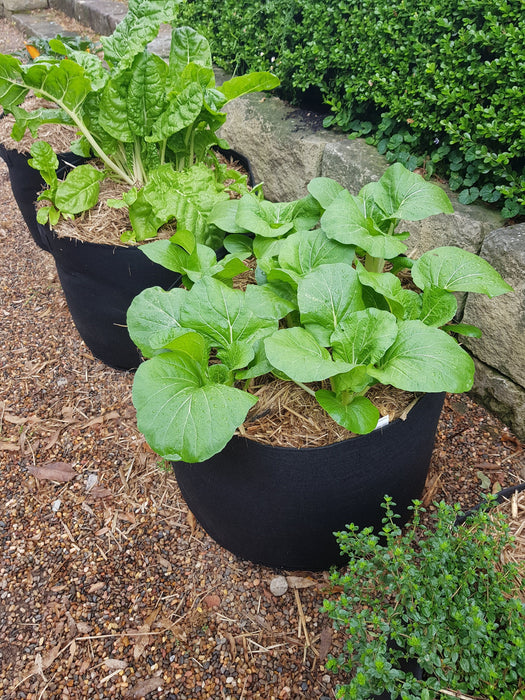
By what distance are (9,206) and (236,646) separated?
389 cm

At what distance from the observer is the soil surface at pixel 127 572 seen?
1.65m

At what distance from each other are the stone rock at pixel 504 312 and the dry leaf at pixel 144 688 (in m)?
1.64

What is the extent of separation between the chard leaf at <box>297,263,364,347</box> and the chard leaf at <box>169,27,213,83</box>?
A: 4.25ft

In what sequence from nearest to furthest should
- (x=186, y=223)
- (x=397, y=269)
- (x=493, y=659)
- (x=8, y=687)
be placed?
(x=493, y=659), (x=8, y=687), (x=397, y=269), (x=186, y=223)

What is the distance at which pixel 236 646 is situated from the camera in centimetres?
169

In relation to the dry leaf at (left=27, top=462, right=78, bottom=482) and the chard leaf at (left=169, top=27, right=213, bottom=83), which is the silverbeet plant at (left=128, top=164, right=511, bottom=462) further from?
the dry leaf at (left=27, top=462, right=78, bottom=482)

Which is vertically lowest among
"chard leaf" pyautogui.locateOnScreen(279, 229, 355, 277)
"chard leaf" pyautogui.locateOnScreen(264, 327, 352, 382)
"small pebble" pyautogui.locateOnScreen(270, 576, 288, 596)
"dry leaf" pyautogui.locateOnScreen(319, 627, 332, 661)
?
"small pebble" pyautogui.locateOnScreen(270, 576, 288, 596)

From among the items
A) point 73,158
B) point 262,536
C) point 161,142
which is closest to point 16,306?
point 73,158

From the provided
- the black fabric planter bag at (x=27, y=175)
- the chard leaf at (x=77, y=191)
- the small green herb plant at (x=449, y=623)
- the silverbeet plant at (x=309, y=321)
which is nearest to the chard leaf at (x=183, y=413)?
the silverbeet plant at (x=309, y=321)

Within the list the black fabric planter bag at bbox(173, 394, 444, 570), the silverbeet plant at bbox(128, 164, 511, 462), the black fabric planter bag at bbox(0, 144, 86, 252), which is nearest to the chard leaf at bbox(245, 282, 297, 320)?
the silverbeet plant at bbox(128, 164, 511, 462)

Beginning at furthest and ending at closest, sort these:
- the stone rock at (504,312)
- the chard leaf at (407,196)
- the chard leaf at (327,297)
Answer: the stone rock at (504,312) → the chard leaf at (407,196) → the chard leaf at (327,297)

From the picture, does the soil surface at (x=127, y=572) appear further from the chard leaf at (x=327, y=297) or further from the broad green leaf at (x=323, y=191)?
the broad green leaf at (x=323, y=191)

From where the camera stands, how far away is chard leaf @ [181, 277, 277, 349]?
1.51m

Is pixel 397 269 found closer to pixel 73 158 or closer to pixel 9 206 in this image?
pixel 73 158
